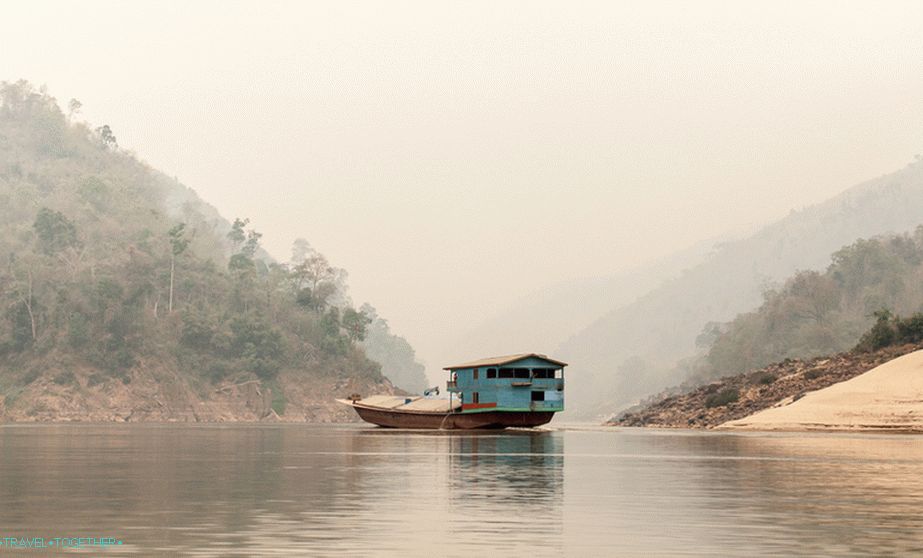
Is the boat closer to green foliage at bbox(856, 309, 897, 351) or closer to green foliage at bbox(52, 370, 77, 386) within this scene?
green foliage at bbox(856, 309, 897, 351)

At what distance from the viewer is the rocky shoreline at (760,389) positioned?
116562mm

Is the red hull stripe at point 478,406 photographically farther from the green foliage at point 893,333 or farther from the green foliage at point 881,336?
the green foliage at point 881,336

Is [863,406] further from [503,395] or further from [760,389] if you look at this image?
[503,395]

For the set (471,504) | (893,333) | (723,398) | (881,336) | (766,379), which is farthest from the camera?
(881,336)

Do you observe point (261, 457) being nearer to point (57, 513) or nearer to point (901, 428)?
point (57, 513)

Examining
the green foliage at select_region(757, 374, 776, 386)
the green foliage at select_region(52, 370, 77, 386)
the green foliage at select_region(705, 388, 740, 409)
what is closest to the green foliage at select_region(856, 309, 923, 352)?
the green foliage at select_region(757, 374, 776, 386)

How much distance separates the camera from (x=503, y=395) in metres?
100

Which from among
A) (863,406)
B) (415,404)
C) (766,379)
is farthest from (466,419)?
(766,379)

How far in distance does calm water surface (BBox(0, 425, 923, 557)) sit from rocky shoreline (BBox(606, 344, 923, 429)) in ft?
206

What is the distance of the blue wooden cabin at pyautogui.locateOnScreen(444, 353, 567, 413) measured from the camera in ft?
330

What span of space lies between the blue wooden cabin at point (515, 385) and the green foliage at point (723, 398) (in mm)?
25076

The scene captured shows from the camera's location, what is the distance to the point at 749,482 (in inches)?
1507

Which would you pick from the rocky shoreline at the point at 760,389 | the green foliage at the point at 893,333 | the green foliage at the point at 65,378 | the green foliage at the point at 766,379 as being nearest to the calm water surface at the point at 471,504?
the rocky shoreline at the point at 760,389

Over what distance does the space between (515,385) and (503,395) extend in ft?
4.16
